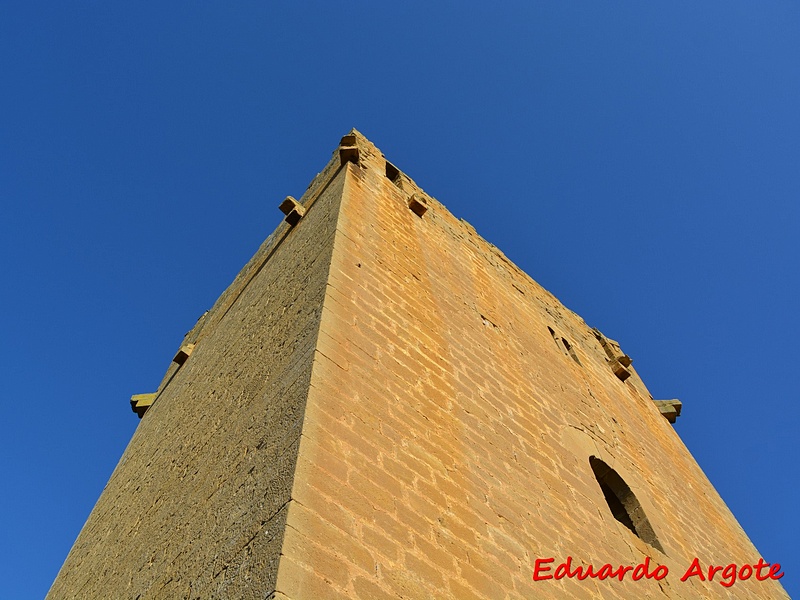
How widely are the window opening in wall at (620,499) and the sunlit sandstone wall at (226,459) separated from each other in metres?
2.75

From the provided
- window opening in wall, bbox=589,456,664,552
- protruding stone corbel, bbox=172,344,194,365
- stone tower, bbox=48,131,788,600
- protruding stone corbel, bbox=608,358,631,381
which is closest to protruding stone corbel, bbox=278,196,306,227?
stone tower, bbox=48,131,788,600

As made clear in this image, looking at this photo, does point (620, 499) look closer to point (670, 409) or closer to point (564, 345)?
point (564, 345)

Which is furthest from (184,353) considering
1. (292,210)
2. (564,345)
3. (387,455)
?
(387,455)

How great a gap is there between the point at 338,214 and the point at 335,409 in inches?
91.6

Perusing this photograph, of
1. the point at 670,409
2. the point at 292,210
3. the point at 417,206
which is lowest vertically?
the point at 292,210

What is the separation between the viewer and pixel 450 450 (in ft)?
11.9

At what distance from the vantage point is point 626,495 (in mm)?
5320

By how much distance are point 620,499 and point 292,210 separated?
4.20m

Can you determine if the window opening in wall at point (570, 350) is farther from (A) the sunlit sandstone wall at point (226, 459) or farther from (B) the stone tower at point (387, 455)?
(A) the sunlit sandstone wall at point (226, 459)

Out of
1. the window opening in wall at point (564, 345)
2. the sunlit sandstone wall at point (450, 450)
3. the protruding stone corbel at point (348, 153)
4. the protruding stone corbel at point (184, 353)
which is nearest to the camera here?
the sunlit sandstone wall at point (450, 450)

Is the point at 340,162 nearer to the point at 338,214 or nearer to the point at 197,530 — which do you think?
the point at 338,214

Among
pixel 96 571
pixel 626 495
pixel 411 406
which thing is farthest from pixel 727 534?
pixel 96 571

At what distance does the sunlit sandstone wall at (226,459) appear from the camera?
9.11 ft

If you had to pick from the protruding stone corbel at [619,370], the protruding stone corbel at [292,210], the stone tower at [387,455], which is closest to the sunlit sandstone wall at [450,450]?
the stone tower at [387,455]
